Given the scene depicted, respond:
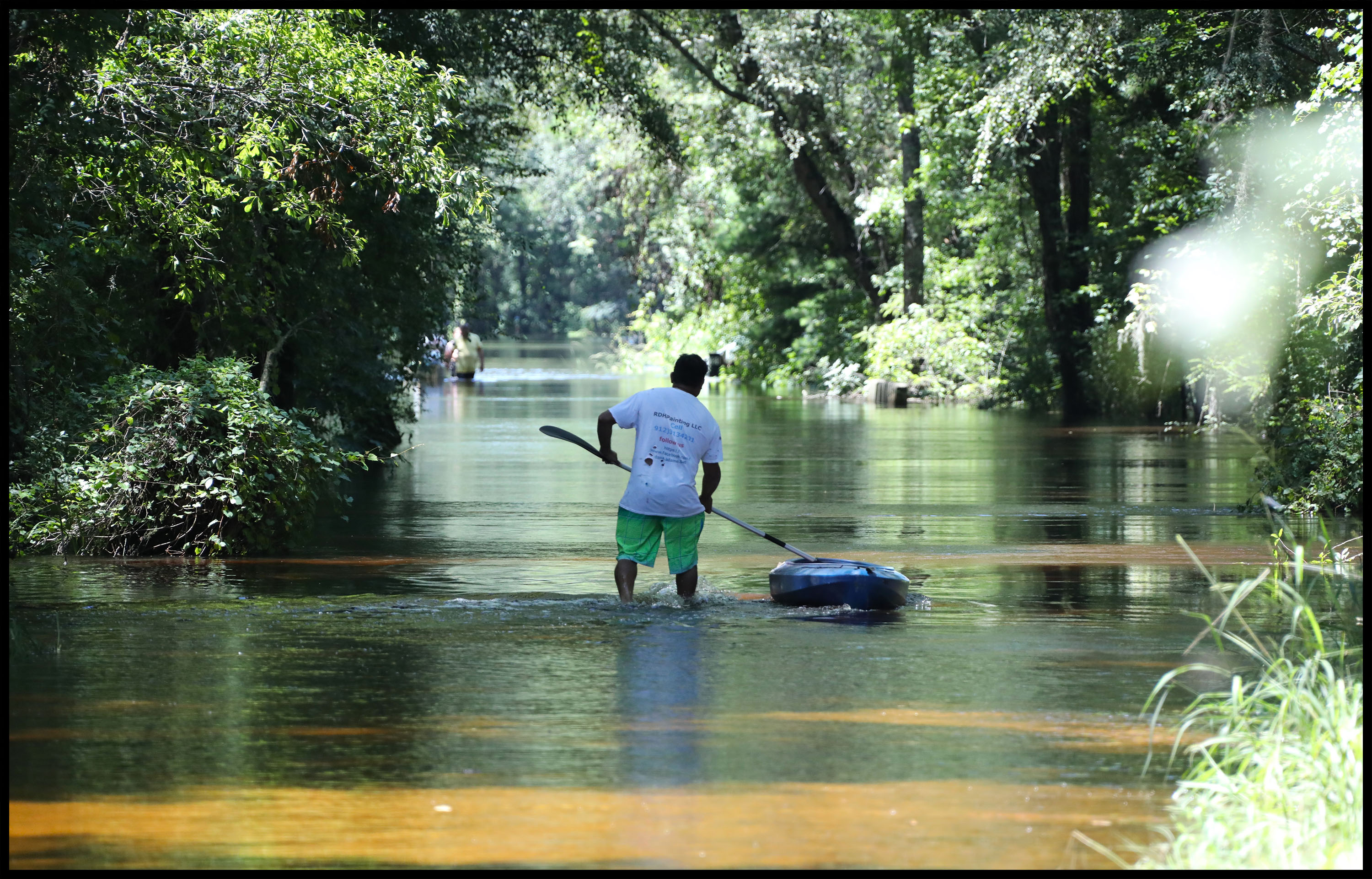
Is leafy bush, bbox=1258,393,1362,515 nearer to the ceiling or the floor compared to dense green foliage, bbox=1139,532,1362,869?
nearer to the ceiling

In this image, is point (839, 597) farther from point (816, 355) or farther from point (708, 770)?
point (816, 355)

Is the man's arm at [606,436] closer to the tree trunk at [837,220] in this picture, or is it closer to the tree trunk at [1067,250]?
the tree trunk at [1067,250]

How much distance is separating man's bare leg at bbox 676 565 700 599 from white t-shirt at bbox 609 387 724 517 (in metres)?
0.43

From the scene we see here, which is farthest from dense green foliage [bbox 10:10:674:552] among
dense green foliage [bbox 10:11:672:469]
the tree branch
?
the tree branch

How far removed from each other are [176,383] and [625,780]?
24.4ft

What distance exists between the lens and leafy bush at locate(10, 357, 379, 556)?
12742 mm

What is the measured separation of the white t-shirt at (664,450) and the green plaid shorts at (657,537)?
0.21ft

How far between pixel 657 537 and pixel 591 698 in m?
2.73

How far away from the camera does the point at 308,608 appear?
1065 centimetres

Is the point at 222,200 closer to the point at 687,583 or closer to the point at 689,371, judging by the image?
the point at 689,371

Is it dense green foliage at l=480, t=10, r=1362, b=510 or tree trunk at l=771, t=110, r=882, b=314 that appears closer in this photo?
dense green foliage at l=480, t=10, r=1362, b=510

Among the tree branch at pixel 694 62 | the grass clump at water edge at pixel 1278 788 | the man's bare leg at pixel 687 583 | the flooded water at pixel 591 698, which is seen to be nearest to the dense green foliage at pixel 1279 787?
the grass clump at water edge at pixel 1278 788

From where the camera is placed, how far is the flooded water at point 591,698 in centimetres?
579

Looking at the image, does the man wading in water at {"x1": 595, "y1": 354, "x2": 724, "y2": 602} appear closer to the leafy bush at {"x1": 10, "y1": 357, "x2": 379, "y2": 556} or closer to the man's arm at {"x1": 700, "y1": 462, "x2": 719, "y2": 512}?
the man's arm at {"x1": 700, "y1": 462, "x2": 719, "y2": 512}
